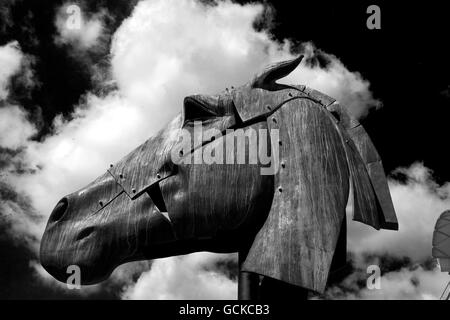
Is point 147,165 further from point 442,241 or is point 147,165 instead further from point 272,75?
point 442,241

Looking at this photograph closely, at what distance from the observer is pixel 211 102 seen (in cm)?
501

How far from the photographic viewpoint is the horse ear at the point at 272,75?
5.06 metres

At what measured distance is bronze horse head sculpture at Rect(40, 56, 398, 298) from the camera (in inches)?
174

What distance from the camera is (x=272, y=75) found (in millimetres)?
5102

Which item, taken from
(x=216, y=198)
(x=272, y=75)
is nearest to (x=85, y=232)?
(x=216, y=198)

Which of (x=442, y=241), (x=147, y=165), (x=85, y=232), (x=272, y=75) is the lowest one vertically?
(x=85, y=232)

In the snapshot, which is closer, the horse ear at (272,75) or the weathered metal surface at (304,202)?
the weathered metal surface at (304,202)

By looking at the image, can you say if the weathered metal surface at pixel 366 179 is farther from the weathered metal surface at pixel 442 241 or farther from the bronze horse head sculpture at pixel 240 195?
the weathered metal surface at pixel 442 241

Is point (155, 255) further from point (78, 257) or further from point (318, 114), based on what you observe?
point (318, 114)

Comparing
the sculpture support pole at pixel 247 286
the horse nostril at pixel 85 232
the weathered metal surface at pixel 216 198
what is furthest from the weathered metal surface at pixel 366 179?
the horse nostril at pixel 85 232

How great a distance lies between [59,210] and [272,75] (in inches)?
82.5

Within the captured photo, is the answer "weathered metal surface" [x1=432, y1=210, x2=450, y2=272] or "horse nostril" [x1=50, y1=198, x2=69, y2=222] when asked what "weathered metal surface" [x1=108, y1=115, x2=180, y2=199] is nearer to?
"horse nostril" [x1=50, y1=198, x2=69, y2=222]
